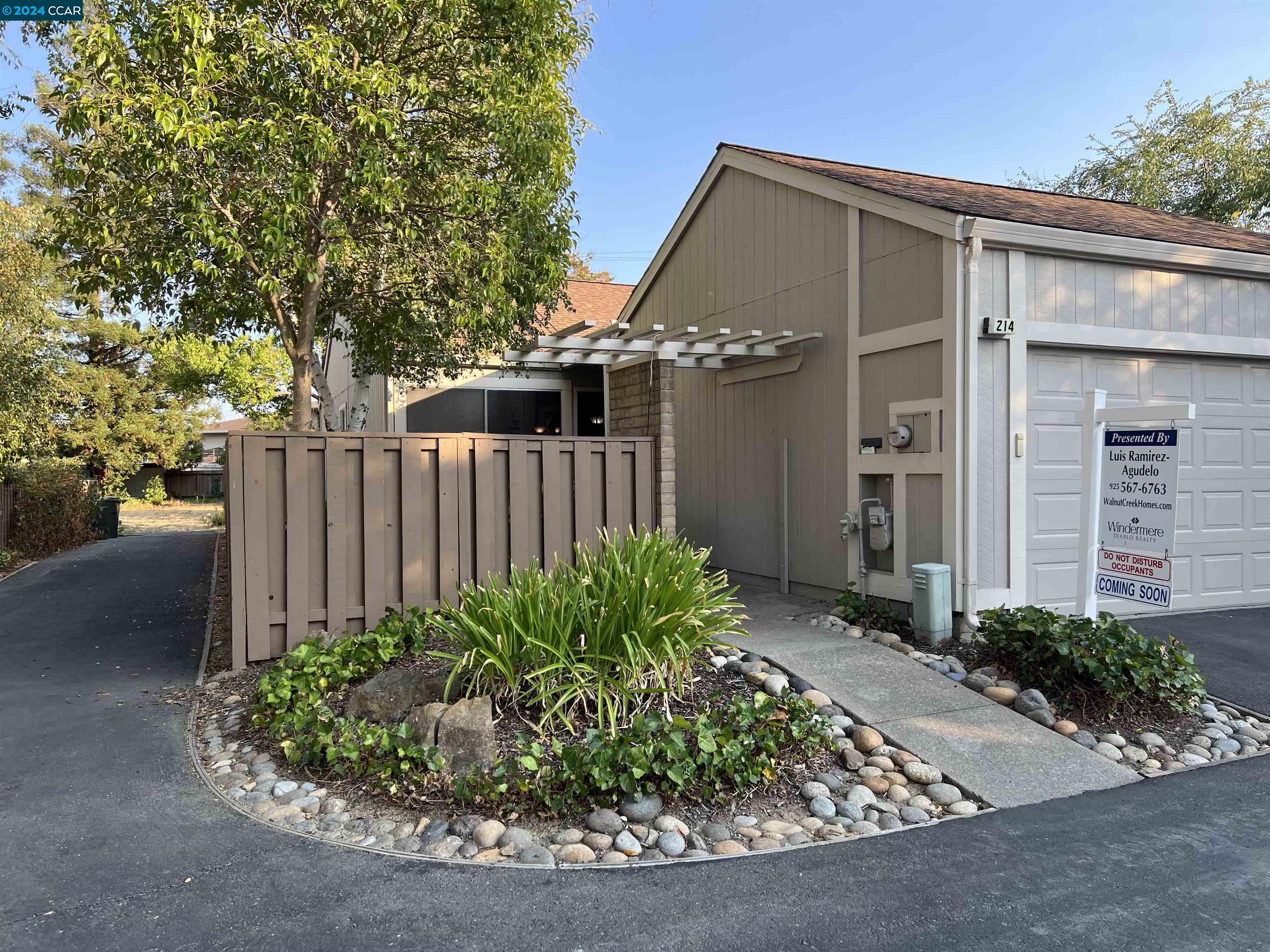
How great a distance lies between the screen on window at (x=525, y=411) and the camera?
460 inches

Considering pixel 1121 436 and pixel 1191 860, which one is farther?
pixel 1121 436

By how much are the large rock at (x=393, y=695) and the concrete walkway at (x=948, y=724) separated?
2262 millimetres

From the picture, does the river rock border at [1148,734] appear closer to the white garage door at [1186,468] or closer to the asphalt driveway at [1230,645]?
the asphalt driveway at [1230,645]

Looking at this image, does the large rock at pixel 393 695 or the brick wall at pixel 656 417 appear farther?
the brick wall at pixel 656 417

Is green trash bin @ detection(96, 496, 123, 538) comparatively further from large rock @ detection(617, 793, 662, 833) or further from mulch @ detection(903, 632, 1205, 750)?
mulch @ detection(903, 632, 1205, 750)

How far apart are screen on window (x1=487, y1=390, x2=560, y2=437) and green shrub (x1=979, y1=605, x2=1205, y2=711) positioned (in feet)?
25.5

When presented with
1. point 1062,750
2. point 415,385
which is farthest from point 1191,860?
point 415,385

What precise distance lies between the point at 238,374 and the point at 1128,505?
2330 centimetres

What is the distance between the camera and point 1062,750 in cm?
426

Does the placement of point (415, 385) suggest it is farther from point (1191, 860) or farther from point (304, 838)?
point (1191, 860)

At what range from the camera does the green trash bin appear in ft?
53.1

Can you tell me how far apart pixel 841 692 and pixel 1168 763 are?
1678 millimetres

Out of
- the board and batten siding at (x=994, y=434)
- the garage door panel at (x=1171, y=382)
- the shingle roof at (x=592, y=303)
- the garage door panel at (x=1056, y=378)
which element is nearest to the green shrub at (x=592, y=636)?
the board and batten siding at (x=994, y=434)

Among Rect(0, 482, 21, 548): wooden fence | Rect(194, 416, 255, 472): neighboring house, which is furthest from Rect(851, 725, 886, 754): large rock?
Rect(194, 416, 255, 472): neighboring house
